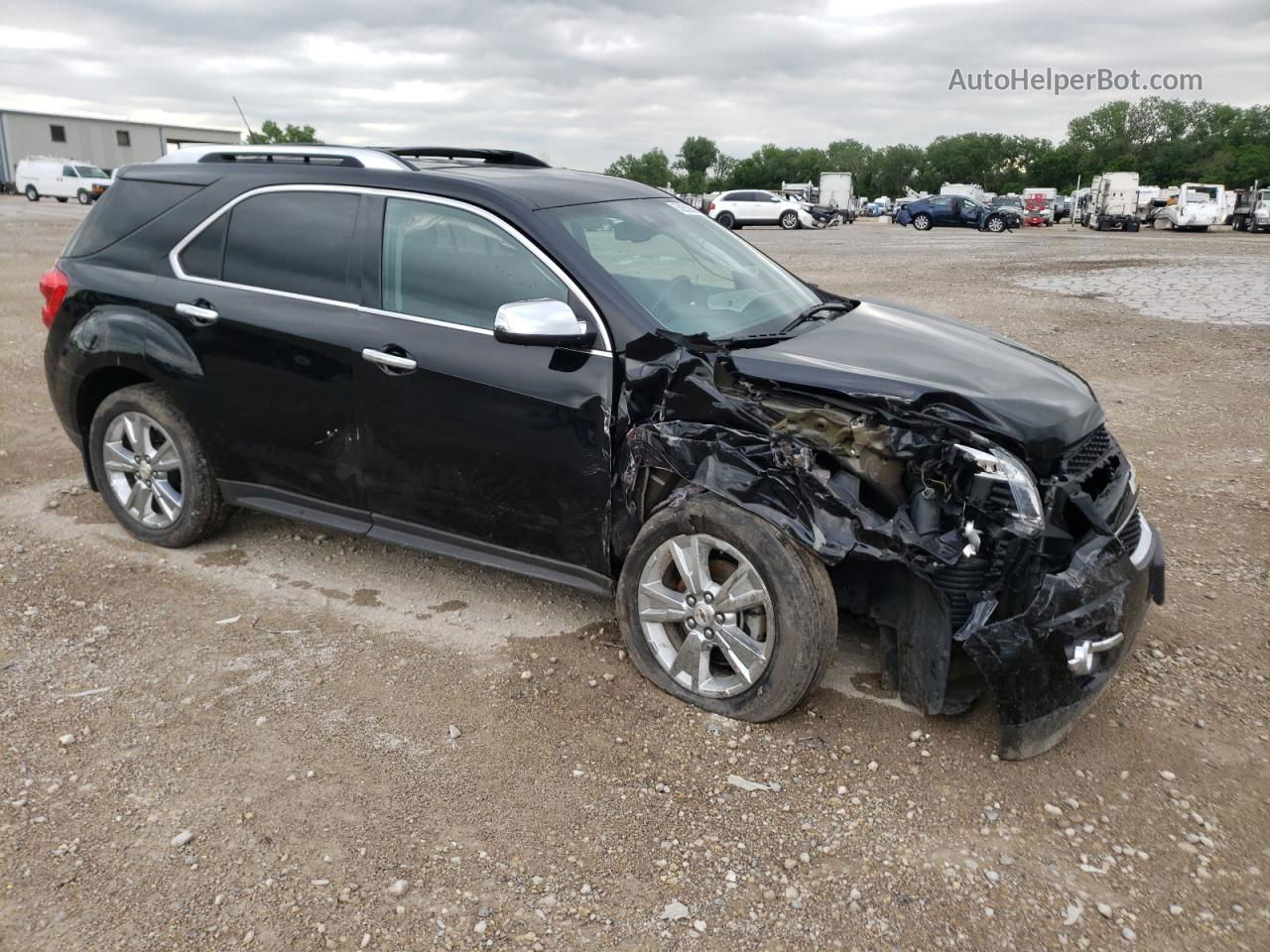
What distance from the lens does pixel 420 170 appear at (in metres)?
4.07

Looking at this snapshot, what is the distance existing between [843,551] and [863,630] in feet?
3.94

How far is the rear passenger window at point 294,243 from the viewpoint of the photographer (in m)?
4.11

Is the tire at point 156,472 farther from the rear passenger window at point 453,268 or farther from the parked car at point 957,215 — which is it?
the parked car at point 957,215

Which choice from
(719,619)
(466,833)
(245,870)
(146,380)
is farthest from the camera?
(146,380)

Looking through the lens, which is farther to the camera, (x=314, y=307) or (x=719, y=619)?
(x=314, y=307)

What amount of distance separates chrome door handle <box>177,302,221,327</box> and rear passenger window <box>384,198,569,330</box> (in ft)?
2.99

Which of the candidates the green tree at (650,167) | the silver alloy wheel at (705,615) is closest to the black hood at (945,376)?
the silver alloy wheel at (705,615)

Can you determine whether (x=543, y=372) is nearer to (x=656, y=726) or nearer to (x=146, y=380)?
(x=656, y=726)

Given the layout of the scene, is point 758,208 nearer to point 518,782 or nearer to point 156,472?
point 156,472

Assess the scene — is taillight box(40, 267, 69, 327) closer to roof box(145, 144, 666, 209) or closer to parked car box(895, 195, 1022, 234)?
roof box(145, 144, 666, 209)

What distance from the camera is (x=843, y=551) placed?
312 cm

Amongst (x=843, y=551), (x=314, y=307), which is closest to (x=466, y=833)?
(x=843, y=551)

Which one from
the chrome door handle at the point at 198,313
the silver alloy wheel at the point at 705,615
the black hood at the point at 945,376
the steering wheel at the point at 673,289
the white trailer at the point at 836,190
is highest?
the white trailer at the point at 836,190

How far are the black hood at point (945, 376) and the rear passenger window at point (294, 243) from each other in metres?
1.78
